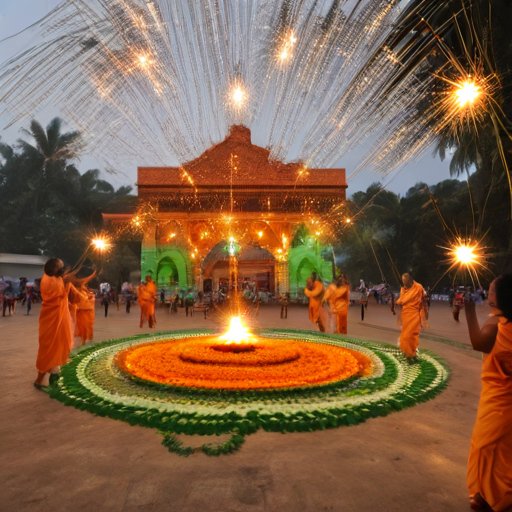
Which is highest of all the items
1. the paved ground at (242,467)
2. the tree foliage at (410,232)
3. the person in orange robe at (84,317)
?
the tree foliage at (410,232)

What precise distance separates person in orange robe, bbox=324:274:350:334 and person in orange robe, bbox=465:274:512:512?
7.22 m

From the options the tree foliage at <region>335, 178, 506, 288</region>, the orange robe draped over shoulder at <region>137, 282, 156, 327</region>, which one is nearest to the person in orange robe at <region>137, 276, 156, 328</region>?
the orange robe draped over shoulder at <region>137, 282, 156, 327</region>

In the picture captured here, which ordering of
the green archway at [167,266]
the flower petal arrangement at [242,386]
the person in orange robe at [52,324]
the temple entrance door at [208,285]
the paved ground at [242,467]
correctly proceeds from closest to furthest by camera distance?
the paved ground at [242,467], the flower petal arrangement at [242,386], the person in orange robe at [52,324], the green archway at [167,266], the temple entrance door at [208,285]

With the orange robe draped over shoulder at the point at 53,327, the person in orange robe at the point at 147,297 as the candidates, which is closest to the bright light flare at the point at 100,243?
the orange robe draped over shoulder at the point at 53,327

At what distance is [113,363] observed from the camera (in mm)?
6637

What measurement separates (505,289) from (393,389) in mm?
3009

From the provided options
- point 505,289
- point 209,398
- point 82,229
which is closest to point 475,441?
point 505,289

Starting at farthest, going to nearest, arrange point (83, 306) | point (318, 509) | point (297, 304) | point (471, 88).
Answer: point (297, 304)
point (83, 306)
point (471, 88)
point (318, 509)

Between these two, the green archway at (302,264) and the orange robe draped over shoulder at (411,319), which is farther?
the green archway at (302,264)

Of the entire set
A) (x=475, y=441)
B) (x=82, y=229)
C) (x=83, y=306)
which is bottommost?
(x=475, y=441)

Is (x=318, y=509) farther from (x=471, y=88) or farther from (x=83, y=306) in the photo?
(x=83, y=306)

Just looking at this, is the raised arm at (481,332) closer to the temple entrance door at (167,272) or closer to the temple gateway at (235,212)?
the temple gateway at (235,212)

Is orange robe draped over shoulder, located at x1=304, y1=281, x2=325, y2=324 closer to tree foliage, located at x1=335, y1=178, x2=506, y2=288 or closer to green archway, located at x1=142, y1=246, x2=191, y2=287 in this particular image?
green archway, located at x1=142, y1=246, x2=191, y2=287

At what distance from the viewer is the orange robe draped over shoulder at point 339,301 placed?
32.5 feet
